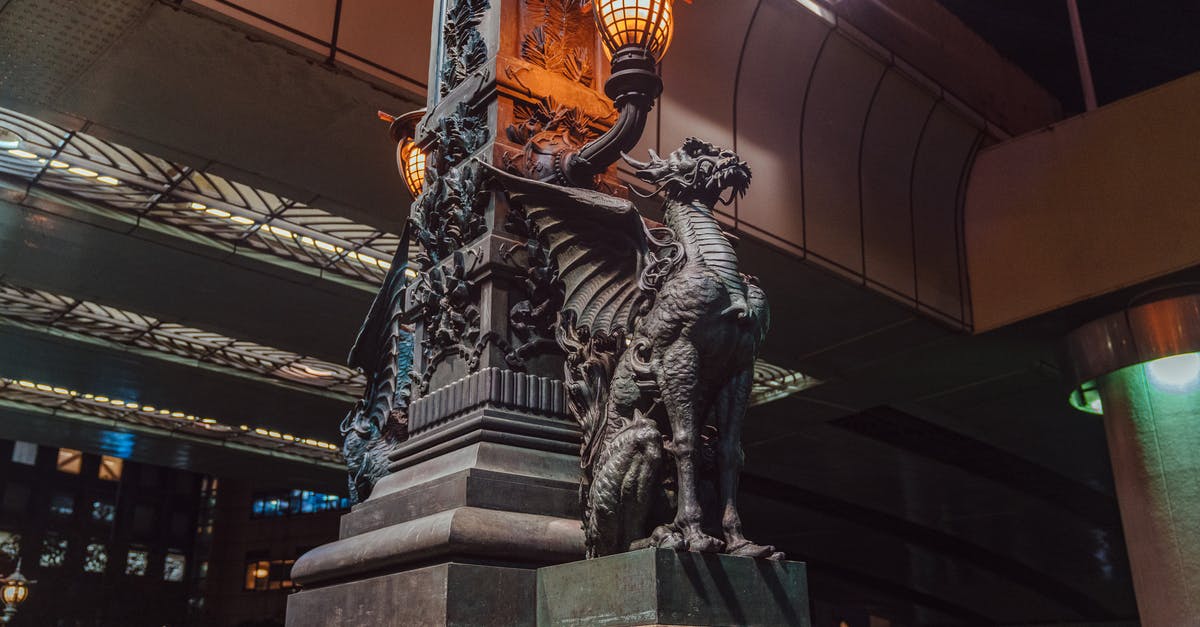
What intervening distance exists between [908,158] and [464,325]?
13244 millimetres

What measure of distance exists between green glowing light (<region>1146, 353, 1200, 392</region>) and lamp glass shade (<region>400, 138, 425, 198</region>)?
1217 cm

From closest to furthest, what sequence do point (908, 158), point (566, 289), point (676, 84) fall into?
1. point (566, 289)
2. point (676, 84)
3. point (908, 158)

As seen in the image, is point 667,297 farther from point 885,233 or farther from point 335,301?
point 335,301

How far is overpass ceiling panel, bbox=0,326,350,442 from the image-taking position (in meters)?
19.1

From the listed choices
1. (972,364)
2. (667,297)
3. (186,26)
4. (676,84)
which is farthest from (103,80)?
(972,364)

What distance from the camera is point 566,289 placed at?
4.03 m

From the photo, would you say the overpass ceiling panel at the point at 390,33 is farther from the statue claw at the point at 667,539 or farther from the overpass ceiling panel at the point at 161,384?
the overpass ceiling panel at the point at 161,384

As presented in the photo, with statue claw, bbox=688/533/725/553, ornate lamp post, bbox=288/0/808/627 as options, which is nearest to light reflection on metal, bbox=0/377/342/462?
ornate lamp post, bbox=288/0/808/627

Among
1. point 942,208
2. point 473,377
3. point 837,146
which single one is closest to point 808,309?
point 837,146

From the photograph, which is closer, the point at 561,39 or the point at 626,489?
the point at 626,489

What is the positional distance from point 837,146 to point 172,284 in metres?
10.5

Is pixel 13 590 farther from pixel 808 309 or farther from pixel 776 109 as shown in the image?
pixel 776 109

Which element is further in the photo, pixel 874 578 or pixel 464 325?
pixel 874 578

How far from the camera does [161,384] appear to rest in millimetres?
21000
